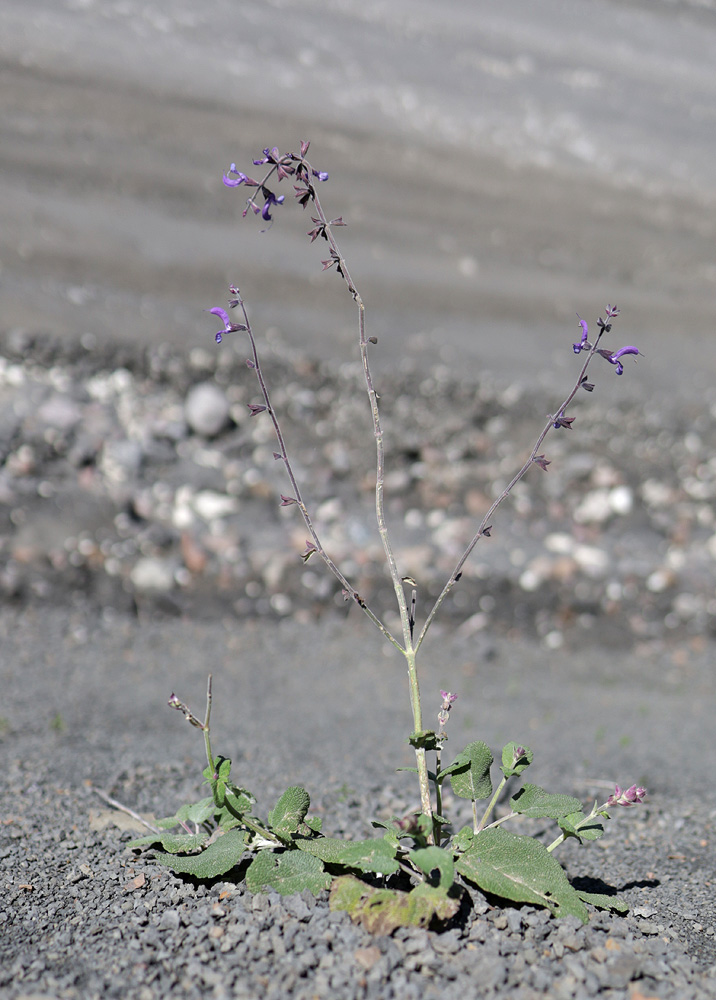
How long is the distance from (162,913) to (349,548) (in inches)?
77.4

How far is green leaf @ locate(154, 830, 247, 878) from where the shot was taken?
1.18 metres

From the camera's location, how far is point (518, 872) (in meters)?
1.16

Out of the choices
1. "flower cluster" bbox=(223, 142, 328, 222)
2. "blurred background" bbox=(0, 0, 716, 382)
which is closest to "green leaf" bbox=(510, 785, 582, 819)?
"flower cluster" bbox=(223, 142, 328, 222)

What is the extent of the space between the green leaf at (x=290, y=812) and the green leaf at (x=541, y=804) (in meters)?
0.34

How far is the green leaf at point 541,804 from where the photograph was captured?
1.25 m

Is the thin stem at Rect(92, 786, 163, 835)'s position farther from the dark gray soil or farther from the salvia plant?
the salvia plant

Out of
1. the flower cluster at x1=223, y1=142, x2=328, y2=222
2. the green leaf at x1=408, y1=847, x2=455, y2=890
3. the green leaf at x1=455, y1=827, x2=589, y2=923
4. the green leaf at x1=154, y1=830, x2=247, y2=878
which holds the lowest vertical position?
the green leaf at x1=154, y1=830, x2=247, y2=878

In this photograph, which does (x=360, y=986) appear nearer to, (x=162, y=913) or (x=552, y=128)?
(x=162, y=913)

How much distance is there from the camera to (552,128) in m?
5.84

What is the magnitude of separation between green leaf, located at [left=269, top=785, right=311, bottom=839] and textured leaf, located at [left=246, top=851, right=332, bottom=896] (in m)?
0.04

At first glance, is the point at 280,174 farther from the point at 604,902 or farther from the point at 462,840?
the point at 604,902

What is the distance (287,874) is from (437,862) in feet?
0.79

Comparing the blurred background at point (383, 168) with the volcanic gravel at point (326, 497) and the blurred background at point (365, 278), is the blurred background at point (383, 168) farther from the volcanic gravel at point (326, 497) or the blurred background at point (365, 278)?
the volcanic gravel at point (326, 497)

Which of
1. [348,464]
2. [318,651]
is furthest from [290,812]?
[348,464]
